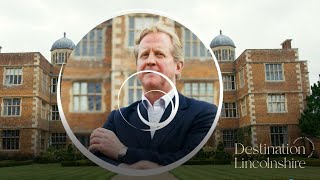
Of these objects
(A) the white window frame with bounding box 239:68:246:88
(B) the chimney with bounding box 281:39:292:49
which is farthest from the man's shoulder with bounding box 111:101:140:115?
(B) the chimney with bounding box 281:39:292:49

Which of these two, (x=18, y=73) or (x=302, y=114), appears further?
(x=18, y=73)

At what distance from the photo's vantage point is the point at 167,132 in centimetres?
637

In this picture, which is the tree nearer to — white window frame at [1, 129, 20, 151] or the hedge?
the hedge

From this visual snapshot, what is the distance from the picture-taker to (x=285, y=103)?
994 inches

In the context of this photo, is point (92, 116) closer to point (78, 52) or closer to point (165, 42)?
point (78, 52)

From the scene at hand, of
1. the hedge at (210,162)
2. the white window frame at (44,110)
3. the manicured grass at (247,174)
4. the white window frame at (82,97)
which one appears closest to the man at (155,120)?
the white window frame at (82,97)

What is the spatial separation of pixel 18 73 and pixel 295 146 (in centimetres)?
1920

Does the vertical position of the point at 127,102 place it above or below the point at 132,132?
above

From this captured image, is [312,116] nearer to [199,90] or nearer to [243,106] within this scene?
[243,106]

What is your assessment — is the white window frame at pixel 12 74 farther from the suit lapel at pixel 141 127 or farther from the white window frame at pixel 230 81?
the suit lapel at pixel 141 127

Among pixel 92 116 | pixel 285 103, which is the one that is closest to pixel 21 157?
pixel 285 103

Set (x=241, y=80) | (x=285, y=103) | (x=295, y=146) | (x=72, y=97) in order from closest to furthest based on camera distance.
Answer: (x=72, y=97), (x=295, y=146), (x=285, y=103), (x=241, y=80)

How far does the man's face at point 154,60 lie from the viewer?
21.0ft
